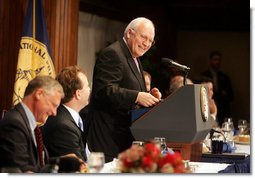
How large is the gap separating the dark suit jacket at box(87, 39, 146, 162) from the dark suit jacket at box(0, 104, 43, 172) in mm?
739

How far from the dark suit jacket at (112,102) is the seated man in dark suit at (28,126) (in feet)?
2.03

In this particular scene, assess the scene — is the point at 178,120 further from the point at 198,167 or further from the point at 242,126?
the point at 242,126

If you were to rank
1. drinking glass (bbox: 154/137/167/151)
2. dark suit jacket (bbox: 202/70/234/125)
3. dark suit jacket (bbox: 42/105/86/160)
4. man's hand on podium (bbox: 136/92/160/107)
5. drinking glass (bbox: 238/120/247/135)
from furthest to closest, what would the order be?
drinking glass (bbox: 238/120/247/135)
dark suit jacket (bbox: 202/70/234/125)
man's hand on podium (bbox: 136/92/160/107)
dark suit jacket (bbox: 42/105/86/160)
drinking glass (bbox: 154/137/167/151)

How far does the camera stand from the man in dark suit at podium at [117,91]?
11.8 ft

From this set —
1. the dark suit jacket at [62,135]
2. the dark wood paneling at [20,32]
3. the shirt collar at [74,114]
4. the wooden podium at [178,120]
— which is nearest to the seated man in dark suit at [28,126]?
the dark suit jacket at [62,135]

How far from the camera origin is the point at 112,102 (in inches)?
141

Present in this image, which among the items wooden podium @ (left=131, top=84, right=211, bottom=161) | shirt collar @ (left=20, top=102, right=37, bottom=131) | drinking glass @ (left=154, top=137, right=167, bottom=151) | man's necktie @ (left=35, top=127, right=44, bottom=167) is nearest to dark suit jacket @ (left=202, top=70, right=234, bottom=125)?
wooden podium @ (left=131, top=84, right=211, bottom=161)

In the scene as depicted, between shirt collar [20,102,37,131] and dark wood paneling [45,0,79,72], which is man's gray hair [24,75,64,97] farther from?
dark wood paneling [45,0,79,72]

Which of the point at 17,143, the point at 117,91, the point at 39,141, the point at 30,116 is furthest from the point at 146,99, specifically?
the point at 17,143

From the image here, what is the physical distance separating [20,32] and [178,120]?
1.15m

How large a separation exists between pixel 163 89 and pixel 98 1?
0.76 m

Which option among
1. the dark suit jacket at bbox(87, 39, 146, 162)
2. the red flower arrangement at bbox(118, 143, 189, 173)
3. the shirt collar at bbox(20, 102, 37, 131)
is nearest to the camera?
the red flower arrangement at bbox(118, 143, 189, 173)

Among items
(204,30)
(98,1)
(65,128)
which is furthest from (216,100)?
(65,128)

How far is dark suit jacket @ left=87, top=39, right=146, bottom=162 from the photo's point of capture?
3.58m
